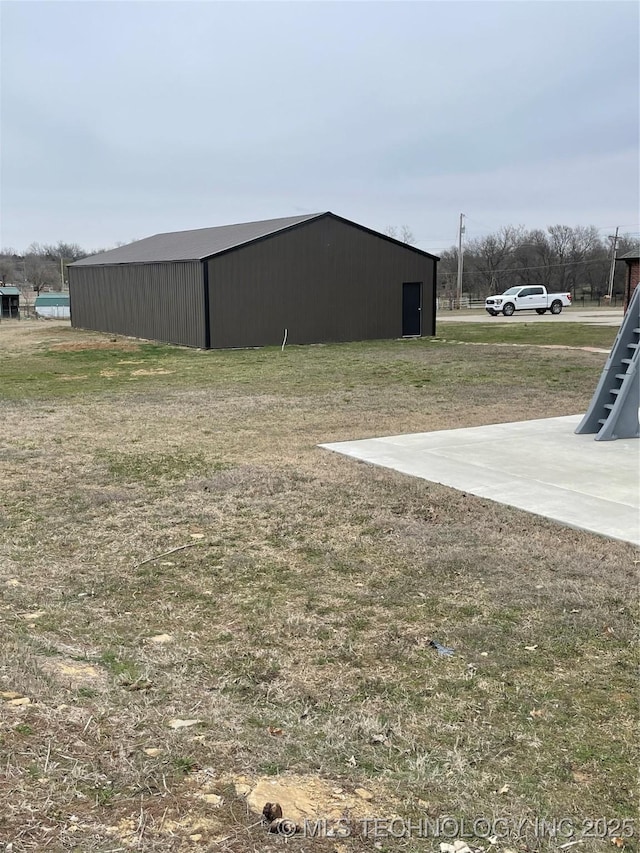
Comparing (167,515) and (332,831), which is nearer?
(332,831)

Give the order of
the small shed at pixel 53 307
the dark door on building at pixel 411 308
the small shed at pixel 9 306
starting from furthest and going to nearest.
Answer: the small shed at pixel 53 307
the small shed at pixel 9 306
the dark door on building at pixel 411 308

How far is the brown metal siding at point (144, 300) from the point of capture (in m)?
23.8

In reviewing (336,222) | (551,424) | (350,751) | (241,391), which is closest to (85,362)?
(241,391)

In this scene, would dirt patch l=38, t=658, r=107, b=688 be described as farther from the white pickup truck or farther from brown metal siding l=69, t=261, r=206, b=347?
the white pickup truck

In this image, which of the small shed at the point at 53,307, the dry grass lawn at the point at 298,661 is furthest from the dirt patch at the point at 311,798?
the small shed at the point at 53,307

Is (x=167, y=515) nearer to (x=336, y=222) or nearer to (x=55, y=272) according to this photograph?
(x=336, y=222)

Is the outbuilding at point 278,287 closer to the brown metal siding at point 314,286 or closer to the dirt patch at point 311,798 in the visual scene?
the brown metal siding at point 314,286

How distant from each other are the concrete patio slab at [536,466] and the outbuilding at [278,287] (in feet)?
50.8

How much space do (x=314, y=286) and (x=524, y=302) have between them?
73.2 ft

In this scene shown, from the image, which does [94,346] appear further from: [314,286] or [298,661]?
[298,661]

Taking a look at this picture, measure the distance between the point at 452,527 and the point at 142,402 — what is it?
317 inches

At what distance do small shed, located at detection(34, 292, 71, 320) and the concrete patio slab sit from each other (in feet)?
137

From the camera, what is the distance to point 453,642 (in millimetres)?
3715

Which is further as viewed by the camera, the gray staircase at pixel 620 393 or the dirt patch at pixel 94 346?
the dirt patch at pixel 94 346
